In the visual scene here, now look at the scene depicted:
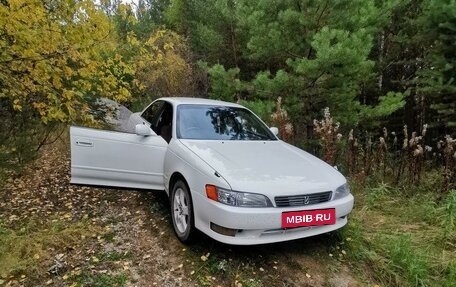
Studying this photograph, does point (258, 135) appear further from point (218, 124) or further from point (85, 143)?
point (85, 143)

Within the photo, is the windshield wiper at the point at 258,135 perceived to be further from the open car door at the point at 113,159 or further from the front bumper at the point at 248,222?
the front bumper at the point at 248,222

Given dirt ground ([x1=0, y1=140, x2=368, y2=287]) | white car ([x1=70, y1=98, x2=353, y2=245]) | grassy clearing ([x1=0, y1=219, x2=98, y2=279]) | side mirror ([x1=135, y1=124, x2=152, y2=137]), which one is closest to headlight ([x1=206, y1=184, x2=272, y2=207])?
white car ([x1=70, y1=98, x2=353, y2=245])

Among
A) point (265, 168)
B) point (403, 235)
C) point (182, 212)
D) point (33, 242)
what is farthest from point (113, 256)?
point (403, 235)

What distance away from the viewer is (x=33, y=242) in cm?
378

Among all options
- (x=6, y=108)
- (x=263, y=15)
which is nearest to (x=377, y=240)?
(x=263, y=15)

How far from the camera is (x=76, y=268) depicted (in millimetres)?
3342

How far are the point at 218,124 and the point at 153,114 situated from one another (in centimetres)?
133

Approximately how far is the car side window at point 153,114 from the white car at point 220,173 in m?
0.03

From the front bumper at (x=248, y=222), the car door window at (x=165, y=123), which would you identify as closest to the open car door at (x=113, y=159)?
the car door window at (x=165, y=123)

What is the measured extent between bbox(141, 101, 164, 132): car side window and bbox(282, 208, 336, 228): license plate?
2.46m

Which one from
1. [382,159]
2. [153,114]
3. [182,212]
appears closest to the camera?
[182,212]

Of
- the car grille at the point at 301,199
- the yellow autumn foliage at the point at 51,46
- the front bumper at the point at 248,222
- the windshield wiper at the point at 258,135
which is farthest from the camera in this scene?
the windshield wiper at the point at 258,135

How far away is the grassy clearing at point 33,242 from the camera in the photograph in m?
3.36

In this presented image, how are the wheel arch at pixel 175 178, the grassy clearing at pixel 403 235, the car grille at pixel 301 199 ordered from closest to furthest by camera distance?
1. the car grille at pixel 301 199
2. the grassy clearing at pixel 403 235
3. the wheel arch at pixel 175 178
